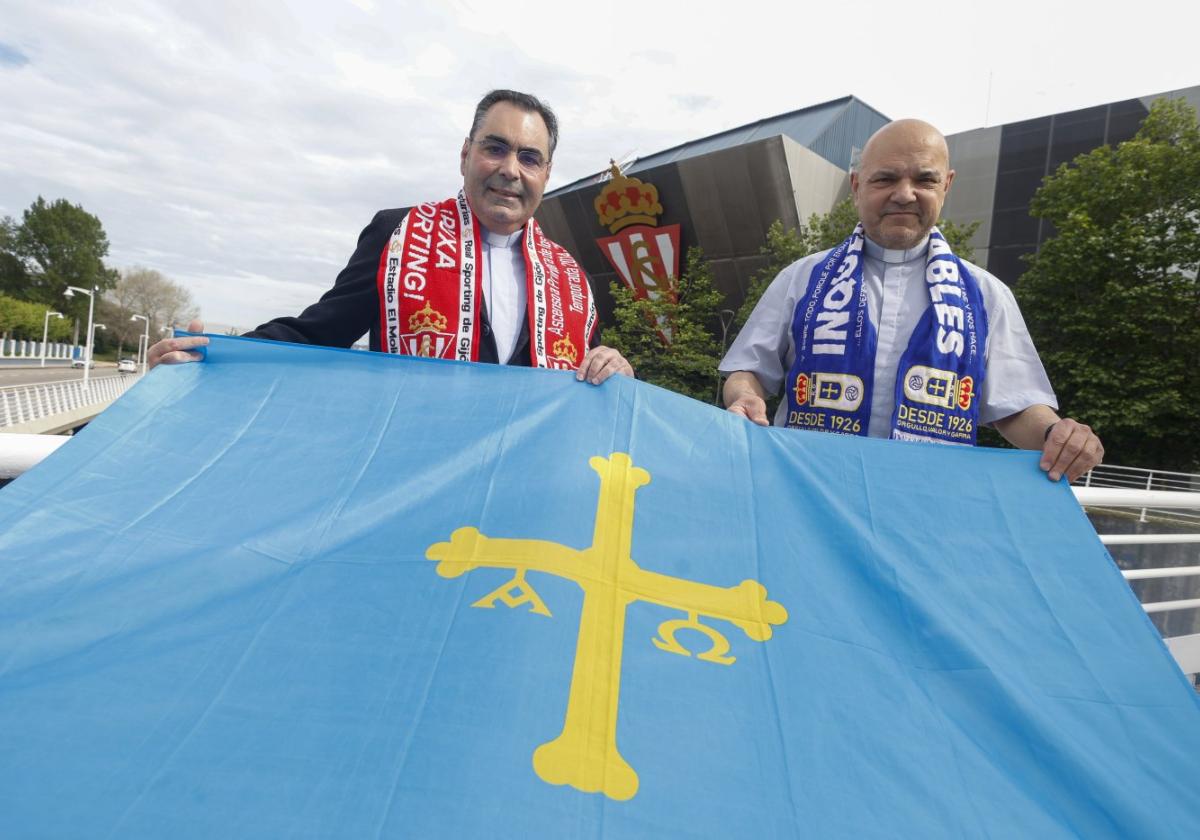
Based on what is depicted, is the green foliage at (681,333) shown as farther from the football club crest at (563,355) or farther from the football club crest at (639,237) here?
the football club crest at (563,355)

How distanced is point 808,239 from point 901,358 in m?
17.0

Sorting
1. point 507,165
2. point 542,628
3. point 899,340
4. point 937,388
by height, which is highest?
Result: point 507,165

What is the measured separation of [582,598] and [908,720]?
0.64 m

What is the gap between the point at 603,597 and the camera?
137 cm

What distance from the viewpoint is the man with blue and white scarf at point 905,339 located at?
2018 mm

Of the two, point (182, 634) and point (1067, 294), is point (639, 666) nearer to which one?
point (182, 634)

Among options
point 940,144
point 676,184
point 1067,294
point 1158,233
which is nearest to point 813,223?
point 676,184

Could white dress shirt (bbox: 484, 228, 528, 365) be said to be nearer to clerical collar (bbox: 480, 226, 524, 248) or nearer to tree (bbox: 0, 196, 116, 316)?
clerical collar (bbox: 480, 226, 524, 248)

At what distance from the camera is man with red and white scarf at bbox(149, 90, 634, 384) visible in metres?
2.21

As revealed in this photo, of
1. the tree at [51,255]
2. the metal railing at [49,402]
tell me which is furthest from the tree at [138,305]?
the metal railing at [49,402]

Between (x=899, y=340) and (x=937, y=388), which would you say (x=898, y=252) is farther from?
(x=937, y=388)

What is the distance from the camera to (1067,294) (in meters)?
17.4

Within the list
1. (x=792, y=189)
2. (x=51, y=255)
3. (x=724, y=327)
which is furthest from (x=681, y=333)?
(x=51, y=255)

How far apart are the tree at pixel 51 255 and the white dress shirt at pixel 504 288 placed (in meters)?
82.4
